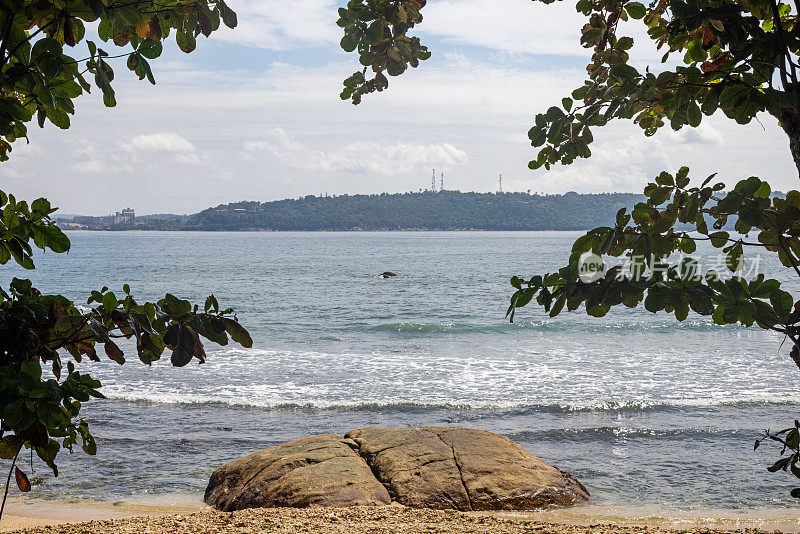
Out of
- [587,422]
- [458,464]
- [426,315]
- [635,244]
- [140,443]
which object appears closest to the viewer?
[635,244]

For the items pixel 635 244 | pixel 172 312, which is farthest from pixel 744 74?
pixel 172 312

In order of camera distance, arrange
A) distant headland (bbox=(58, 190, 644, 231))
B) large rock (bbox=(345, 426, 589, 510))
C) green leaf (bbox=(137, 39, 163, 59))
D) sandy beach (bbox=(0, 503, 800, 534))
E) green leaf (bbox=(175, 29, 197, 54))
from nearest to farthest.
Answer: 1. green leaf (bbox=(137, 39, 163, 59))
2. green leaf (bbox=(175, 29, 197, 54))
3. sandy beach (bbox=(0, 503, 800, 534))
4. large rock (bbox=(345, 426, 589, 510))
5. distant headland (bbox=(58, 190, 644, 231))

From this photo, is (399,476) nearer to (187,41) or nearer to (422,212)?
(187,41)

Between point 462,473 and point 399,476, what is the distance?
66 centimetres

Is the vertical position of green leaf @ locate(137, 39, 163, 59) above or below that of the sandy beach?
above

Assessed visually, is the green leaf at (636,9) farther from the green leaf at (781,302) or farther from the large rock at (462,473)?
the large rock at (462,473)

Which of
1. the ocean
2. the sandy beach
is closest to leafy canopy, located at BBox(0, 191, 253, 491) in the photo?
the sandy beach

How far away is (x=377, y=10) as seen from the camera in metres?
2.37

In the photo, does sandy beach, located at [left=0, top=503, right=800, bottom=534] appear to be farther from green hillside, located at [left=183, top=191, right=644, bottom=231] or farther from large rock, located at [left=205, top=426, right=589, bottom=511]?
green hillside, located at [left=183, top=191, right=644, bottom=231]

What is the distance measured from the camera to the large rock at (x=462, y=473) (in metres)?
6.41

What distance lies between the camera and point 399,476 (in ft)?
21.6

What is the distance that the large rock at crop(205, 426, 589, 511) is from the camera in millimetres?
6328

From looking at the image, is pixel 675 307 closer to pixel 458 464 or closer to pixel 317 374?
pixel 458 464

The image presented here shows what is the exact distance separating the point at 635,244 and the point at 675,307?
0.30m
